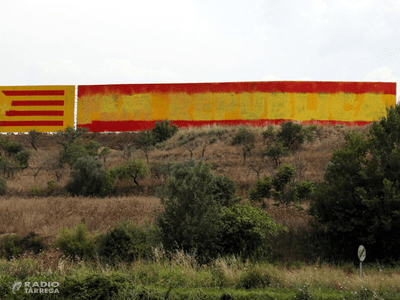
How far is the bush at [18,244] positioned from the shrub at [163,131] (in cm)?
2638

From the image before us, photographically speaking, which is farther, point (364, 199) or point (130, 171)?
point (130, 171)

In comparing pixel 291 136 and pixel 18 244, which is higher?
pixel 291 136

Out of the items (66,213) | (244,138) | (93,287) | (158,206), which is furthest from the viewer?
(244,138)

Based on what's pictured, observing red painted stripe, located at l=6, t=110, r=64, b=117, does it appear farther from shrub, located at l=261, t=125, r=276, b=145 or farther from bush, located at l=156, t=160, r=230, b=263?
bush, located at l=156, t=160, r=230, b=263

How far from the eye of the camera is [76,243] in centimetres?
1564

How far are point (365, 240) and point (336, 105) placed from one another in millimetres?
31068

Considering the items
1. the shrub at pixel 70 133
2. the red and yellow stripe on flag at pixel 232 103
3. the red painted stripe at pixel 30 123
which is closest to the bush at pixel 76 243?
the shrub at pixel 70 133

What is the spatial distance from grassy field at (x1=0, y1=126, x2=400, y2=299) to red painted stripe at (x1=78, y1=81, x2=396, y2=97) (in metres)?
5.39

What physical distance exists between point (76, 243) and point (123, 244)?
2.29m

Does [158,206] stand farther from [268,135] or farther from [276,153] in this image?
[268,135]

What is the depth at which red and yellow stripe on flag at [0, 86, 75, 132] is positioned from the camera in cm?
4616

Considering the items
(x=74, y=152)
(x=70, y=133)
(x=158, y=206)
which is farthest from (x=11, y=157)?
(x=158, y=206)

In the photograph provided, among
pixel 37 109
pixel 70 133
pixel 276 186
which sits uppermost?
pixel 37 109

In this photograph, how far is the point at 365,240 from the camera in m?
15.2
